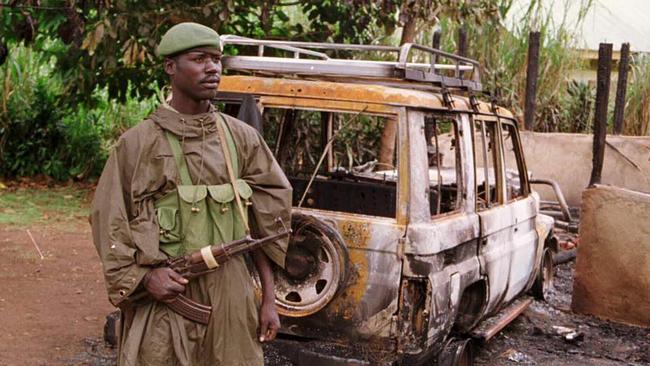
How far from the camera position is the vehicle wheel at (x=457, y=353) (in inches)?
207

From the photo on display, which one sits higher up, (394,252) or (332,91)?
(332,91)

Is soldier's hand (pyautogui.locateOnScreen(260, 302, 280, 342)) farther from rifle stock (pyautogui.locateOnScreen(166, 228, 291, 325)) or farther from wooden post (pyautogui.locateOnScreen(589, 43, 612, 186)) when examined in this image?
wooden post (pyautogui.locateOnScreen(589, 43, 612, 186))

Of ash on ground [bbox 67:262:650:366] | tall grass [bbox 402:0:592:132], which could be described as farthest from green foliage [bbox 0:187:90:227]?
tall grass [bbox 402:0:592:132]

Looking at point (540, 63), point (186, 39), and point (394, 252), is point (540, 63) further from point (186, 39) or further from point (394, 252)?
point (186, 39)

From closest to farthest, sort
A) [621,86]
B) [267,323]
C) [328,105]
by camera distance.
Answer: [267,323] → [328,105] → [621,86]

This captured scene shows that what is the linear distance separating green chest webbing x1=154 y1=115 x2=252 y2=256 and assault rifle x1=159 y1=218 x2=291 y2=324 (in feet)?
0.15

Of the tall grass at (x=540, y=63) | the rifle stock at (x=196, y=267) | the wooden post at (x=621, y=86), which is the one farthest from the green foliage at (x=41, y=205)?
the rifle stock at (x=196, y=267)

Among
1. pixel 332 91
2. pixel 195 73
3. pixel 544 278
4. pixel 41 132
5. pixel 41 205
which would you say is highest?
pixel 195 73

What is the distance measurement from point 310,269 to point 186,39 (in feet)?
5.71

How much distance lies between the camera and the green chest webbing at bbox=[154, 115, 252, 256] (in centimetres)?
327

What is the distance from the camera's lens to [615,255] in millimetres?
7270

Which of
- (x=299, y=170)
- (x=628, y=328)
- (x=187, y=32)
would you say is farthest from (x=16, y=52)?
(x=187, y=32)

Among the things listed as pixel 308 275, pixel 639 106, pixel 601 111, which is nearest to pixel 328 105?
pixel 308 275

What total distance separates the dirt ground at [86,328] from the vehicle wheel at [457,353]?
0.57 meters
